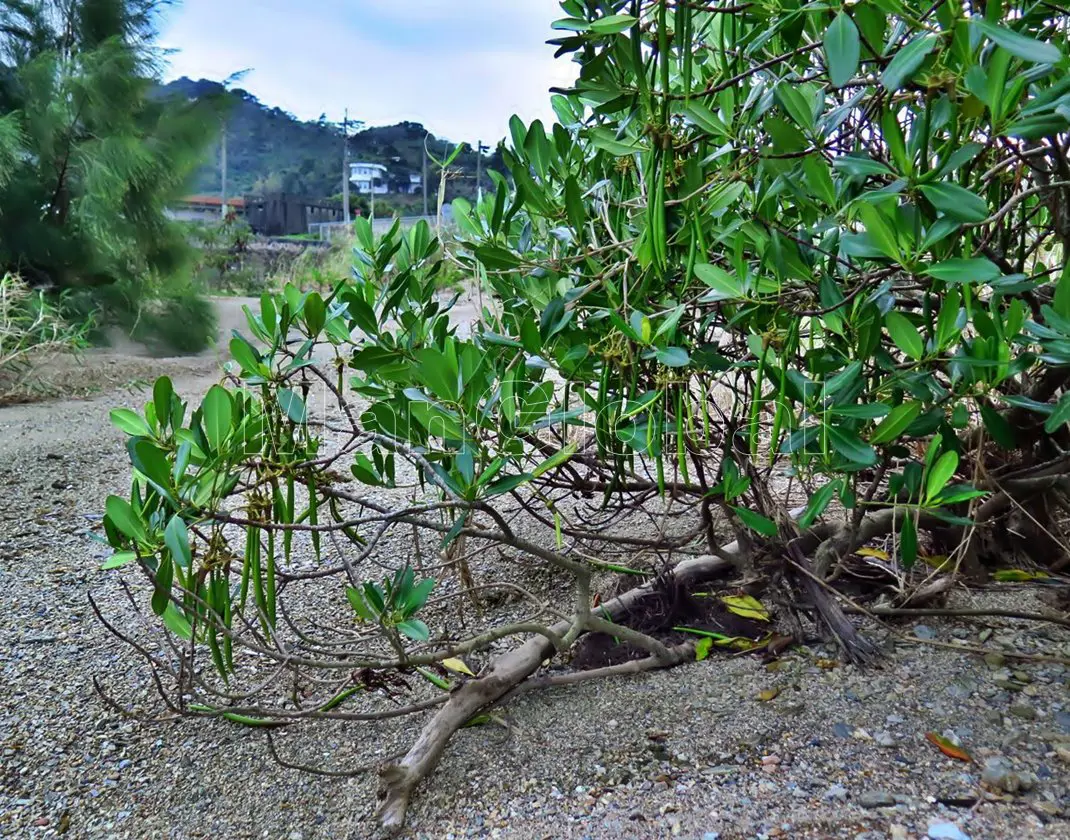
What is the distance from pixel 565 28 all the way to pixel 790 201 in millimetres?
259

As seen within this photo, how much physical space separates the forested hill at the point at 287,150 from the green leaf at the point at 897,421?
385 cm

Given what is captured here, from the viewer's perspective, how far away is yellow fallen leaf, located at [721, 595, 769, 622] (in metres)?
1.07

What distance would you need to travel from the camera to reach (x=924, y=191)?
1.86 feet

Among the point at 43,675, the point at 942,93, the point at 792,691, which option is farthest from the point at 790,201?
the point at 43,675

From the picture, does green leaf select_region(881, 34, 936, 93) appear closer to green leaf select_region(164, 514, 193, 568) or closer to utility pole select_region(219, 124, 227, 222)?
green leaf select_region(164, 514, 193, 568)

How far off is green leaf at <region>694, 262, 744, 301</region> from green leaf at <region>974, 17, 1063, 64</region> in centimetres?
24

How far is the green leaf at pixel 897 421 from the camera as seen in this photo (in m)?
0.69

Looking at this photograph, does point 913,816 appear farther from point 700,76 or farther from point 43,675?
point 43,675

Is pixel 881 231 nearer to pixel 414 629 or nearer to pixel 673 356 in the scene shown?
pixel 673 356

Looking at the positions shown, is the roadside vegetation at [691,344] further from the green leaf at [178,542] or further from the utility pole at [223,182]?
the utility pole at [223,182]

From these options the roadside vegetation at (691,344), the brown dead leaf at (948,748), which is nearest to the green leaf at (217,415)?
the roadside vegetation at (691,344)

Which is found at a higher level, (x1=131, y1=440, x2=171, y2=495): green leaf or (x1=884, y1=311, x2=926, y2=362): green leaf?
(x1=884, y1=311, x2=926, y2=362): green leaf

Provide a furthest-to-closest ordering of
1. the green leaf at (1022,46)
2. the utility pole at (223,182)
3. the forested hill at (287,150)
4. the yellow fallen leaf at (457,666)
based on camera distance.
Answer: the utility pole at (223,182), the forested hill at (287,150), the yellow fallen leaf at (457,666), the green leaf at (1022,46)

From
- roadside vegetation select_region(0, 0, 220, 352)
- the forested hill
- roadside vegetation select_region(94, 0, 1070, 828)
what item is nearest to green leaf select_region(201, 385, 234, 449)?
roadside vegetation select_region(94, 0, 1070, 828)
